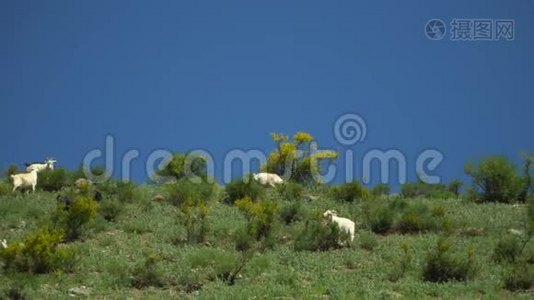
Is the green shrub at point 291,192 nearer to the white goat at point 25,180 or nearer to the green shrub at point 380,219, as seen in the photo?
the green shrub at point 380,219

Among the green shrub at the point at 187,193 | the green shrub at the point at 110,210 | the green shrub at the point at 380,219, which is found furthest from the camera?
the green shrub at the point at 187,193

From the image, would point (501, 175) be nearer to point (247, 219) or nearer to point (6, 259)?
point (247, 219)

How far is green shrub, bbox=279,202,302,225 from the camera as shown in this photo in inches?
696

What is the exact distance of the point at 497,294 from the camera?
11914mm

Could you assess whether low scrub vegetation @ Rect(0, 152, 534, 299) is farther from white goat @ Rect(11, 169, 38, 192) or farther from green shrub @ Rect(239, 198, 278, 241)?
white goat @ Rect(11, 169, 38, 192)

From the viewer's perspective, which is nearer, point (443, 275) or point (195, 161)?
point (443, 275)

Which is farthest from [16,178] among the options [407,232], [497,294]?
[497,294]

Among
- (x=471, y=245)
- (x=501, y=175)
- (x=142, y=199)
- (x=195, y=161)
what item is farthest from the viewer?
(x=195, y=161)

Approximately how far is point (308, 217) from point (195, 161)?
959cm

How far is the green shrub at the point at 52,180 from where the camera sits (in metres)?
22.1

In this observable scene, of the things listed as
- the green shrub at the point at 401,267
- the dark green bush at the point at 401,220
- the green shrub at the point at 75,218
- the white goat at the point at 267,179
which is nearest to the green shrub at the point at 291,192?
the white goat at the point at 267,179

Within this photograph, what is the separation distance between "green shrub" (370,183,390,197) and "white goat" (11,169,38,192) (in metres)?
9.92

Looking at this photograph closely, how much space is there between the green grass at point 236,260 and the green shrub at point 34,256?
28cm

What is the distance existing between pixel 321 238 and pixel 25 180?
31.9 feet
